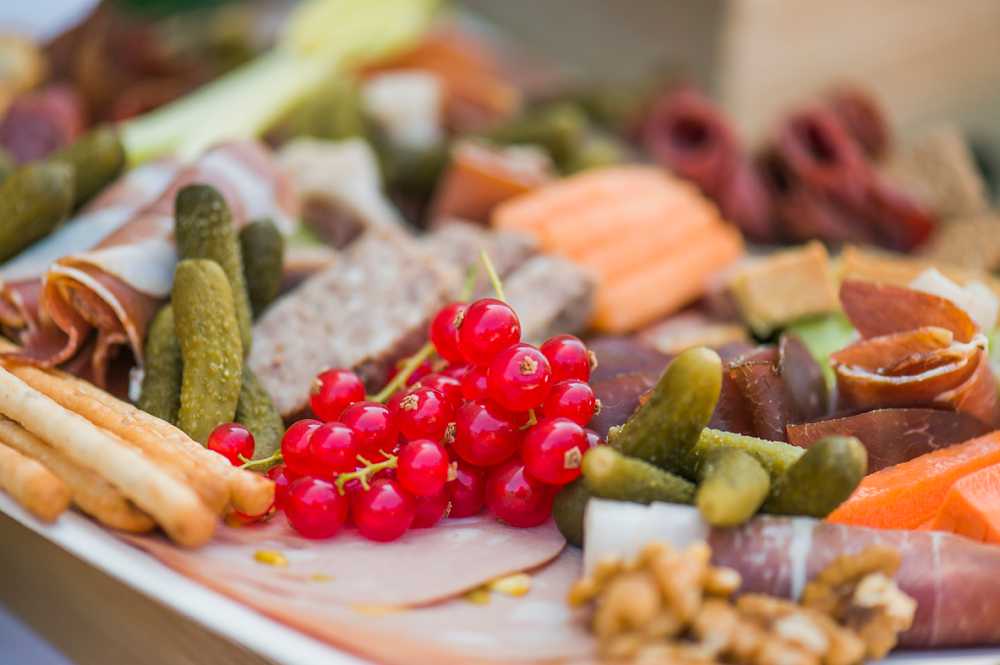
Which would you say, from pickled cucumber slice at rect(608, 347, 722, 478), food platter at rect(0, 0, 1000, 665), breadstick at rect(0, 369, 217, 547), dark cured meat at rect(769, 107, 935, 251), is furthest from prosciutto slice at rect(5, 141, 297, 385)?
dark cured meat at rect(769, 107, 935, 251)

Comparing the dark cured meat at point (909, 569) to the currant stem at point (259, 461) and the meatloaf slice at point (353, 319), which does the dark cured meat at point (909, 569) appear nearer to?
the currant stem at point (259, 461)

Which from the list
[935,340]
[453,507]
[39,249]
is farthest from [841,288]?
[39,249]

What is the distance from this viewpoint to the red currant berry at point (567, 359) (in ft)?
3.60

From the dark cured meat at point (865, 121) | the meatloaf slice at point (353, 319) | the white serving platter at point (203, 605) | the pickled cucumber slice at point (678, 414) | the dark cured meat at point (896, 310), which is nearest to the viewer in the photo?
the white serving platter at point (203, 605)

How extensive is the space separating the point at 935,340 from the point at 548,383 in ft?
1.74

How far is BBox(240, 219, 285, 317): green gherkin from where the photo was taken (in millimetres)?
1417

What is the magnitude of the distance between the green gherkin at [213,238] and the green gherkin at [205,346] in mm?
46

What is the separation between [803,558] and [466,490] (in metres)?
0.38

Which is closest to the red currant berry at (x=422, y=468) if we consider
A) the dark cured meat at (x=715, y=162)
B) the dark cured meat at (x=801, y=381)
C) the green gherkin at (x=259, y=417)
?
the green gherkin at (x=259, y=417)

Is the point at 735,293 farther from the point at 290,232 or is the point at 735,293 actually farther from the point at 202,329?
the point at 202,329

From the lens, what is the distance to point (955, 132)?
104 inches

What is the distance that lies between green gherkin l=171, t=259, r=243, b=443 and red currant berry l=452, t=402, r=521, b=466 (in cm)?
33

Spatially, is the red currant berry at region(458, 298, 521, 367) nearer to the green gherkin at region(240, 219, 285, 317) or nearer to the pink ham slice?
the pink ham slice

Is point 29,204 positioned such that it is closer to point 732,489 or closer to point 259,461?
point 259,461
